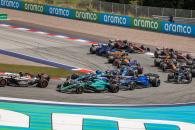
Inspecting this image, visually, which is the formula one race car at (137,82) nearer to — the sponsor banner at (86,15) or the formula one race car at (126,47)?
the formula one race car at (126,47)

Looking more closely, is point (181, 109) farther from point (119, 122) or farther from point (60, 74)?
point (60, 74)

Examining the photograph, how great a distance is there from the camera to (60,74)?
2889 cm

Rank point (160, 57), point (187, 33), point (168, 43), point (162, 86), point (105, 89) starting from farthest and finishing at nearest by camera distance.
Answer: point (187, 33), point (168, 43), point (160, 57), point (162, 86), point (105, 89)

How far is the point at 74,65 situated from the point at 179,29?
19201mm

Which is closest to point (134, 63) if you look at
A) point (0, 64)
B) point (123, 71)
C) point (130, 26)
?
point (123, 71)

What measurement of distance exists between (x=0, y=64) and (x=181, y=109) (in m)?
14.8

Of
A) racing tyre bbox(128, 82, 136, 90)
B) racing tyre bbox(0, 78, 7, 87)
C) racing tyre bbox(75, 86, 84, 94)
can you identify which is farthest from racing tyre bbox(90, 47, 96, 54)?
racing tyre bbox(0, 78, 7, 87)

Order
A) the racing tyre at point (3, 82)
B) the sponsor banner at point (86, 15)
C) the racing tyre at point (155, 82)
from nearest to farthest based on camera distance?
the racing tyre at point (3, 82), the racing tyre at point (155, 82), the sponsor banner at point (86, 15)

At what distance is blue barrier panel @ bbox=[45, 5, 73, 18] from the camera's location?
59.8 metres

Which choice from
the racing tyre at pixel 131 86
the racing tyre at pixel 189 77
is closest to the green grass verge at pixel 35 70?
the racing tyre at pixel 131 86

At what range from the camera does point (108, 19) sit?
55438 mm

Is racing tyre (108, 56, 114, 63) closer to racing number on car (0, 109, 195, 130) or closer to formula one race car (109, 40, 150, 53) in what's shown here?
formula one race car (109, 40, 150, 53)

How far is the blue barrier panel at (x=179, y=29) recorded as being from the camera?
4794cm

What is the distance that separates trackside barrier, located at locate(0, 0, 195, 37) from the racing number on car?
31427 mm
